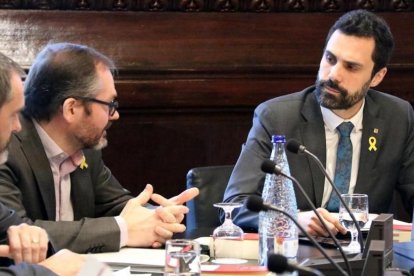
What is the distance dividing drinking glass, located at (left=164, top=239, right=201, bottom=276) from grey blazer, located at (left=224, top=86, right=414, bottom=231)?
1.25 m

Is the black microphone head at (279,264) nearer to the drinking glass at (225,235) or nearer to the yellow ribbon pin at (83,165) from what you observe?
the drinking glass at (225,235)

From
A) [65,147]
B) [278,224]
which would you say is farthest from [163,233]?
[65,147]

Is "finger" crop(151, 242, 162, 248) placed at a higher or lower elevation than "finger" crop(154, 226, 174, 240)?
lower

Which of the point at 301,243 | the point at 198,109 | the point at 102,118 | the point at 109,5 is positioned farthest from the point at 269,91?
the point at 301,243

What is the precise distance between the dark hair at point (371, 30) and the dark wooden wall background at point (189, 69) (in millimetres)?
802

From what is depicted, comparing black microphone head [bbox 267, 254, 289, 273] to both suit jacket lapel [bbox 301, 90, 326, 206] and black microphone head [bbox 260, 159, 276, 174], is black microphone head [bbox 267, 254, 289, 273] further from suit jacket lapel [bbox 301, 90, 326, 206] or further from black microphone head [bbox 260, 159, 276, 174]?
suit jacket lapel [bbox 301, 90, 326, 206]

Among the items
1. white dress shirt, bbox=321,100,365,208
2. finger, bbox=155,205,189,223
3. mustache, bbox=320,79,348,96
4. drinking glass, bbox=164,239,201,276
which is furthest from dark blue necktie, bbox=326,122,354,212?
drinking glass, bbox=164,239,201,276

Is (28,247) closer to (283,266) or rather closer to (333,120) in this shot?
(283,266)

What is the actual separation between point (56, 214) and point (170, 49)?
1509mm

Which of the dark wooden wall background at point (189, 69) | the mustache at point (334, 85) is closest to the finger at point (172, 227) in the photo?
the mustache at point (334, 85)

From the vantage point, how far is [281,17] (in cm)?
475

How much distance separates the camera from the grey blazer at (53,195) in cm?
296

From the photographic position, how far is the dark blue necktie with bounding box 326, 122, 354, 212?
375 cm

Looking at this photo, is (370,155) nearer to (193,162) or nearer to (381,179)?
(381,179)
